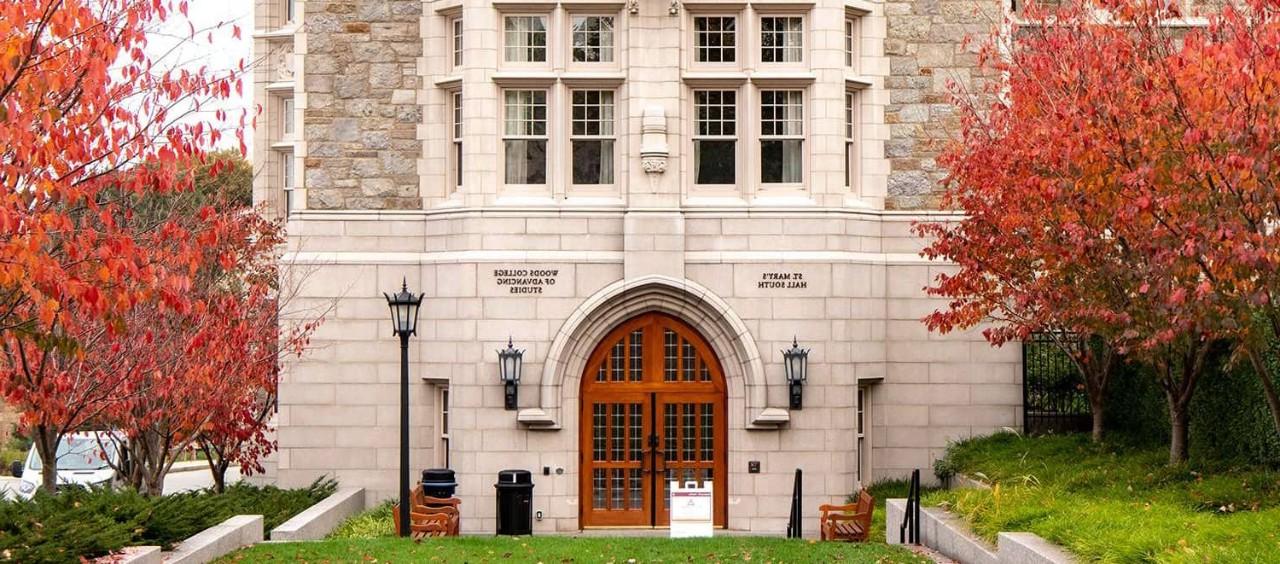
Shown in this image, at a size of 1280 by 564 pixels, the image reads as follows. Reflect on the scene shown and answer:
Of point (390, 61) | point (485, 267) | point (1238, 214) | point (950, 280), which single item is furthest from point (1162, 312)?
point (390, 61)

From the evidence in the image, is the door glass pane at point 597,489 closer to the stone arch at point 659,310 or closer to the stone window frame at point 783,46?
the stone arch at point 659,310

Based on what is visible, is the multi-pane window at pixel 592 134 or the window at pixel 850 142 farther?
the window at pixel 850 142

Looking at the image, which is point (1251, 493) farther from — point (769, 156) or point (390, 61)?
point (390, 61)

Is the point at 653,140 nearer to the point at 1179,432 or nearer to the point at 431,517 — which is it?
the point at 431,517

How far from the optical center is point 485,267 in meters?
23.4

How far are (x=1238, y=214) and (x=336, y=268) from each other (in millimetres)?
13375

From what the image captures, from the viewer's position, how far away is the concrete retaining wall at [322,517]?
19.4 meters

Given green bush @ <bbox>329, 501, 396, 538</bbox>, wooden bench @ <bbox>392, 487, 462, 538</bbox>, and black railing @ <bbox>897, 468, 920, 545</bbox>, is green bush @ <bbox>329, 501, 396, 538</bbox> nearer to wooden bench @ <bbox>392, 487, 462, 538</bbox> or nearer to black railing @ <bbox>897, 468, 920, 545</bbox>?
wooden bench @ <bbox>392, 487, 462, 538</bbox>

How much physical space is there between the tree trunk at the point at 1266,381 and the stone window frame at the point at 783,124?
26.3ft

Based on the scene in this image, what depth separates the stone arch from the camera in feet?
76.4

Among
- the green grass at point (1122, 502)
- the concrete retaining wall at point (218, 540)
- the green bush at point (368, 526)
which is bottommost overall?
the green bush at point (368, 526)

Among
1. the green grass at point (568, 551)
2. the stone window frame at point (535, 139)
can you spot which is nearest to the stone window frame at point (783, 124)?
the stone window frame at point (535, 139)

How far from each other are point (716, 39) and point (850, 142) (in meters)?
2.35

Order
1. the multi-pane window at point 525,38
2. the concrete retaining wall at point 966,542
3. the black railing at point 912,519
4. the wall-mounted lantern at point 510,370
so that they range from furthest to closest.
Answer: the multi-pane window at point 525,38
the wall-mounted lantern at point 510,370
the black railing at point 912,519
the concrete retaining wall at point 966,542
